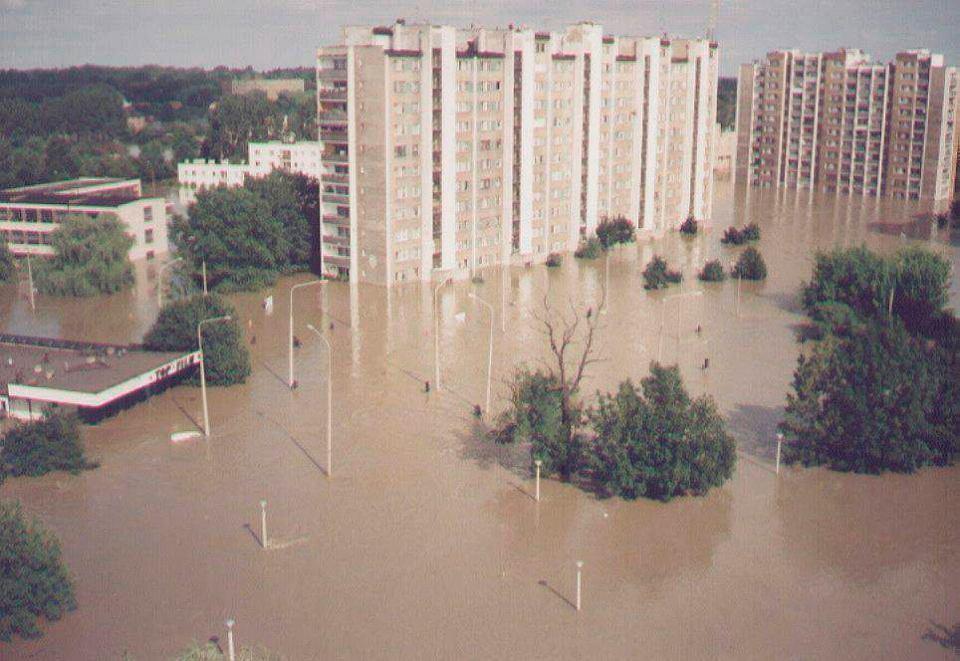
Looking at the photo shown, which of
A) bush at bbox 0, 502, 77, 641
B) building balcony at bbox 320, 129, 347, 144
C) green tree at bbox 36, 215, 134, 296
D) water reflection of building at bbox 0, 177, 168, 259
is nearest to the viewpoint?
bush at bbox 0, 502, 77, 641

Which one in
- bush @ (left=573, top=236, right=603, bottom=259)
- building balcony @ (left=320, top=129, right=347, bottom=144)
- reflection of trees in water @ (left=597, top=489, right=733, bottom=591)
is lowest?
reflection of trees in water @ (left=597, top=489, right=733, bottom=591)

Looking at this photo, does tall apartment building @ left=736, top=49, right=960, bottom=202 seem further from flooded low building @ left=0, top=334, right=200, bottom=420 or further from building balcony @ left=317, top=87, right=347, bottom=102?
flooded low building @ left=0, top=334, right=200, bottom=420

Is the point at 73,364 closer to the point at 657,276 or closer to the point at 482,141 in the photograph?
the point at 482,141

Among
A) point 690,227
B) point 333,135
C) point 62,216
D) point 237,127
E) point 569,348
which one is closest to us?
point 569,348

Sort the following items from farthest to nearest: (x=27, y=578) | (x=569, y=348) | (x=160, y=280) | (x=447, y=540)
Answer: (x=160, y=280) → (x=569, y=348) → (x=447, y=540) → (x=27, y=578)

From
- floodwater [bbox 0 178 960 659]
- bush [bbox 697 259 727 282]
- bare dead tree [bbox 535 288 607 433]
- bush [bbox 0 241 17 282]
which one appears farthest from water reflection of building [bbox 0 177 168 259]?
bush [bbox 697 259 727 282]

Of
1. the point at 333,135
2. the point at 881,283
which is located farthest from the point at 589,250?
the point at 881,283
